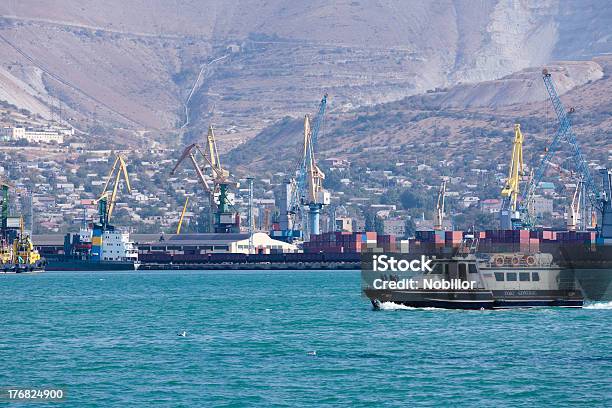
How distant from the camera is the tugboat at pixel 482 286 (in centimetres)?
7869

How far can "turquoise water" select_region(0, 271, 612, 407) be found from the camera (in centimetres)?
5166

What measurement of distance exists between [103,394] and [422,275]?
3065 cm

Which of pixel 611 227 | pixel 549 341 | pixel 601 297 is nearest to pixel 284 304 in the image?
pixel 601 297

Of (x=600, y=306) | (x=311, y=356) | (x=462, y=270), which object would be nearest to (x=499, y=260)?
(x=462, y=270)

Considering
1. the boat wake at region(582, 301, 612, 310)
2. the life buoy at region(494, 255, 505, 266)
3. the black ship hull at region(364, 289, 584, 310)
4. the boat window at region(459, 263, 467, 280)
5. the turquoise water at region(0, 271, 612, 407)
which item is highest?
the life buoy at region(494, 255, 505, 266)

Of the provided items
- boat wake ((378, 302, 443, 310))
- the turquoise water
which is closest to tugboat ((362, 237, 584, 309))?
boat wake ((378, 302, 443, 310))

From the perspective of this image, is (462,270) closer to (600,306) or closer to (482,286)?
(482,286)

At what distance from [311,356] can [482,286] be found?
63.7 feet

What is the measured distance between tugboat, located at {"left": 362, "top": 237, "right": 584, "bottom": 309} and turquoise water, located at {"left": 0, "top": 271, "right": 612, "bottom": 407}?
71 centimetres

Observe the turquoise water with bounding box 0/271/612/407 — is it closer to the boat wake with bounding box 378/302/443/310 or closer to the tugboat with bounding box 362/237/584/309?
the boat wake with bounding box 378/302/443/310

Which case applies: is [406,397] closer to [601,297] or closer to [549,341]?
[549,341]

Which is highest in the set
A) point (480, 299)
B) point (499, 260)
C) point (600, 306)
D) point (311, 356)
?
point (499, 260)

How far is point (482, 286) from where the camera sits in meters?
79.3

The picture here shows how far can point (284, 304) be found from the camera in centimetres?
10194
